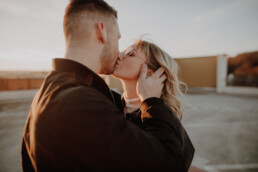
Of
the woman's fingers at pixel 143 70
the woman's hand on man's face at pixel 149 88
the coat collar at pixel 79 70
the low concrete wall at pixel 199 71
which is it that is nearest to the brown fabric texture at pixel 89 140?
the coat collar at pixel 79 70

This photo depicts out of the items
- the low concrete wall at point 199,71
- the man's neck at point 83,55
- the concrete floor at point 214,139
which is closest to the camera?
the man's neck at point 83,55

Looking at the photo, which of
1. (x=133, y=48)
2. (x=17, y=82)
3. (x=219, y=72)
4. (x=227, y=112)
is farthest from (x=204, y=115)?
(x=17, y=82)

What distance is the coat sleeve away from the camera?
2.17 ft

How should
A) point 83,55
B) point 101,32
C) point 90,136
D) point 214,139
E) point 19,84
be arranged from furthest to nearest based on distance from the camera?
1. point 19,84
2. point 214,139
3. point 101,32
4. point 83,55
5. point 90,136

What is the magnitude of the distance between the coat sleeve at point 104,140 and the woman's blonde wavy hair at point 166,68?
4.11ft

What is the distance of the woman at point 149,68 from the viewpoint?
1895 millimetres

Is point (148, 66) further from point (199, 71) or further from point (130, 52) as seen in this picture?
point (199, 71)

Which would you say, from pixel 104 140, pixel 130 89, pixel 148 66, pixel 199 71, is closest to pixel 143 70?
pixel 148 66

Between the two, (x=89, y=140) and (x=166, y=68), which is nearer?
(x=89, y=140)

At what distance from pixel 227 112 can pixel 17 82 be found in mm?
13986

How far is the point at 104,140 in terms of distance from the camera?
664 mm

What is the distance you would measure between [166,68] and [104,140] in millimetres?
1392

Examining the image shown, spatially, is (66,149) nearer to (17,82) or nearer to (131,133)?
(131,133)

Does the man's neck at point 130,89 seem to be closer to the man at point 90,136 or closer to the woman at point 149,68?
the woman at point 149,68
